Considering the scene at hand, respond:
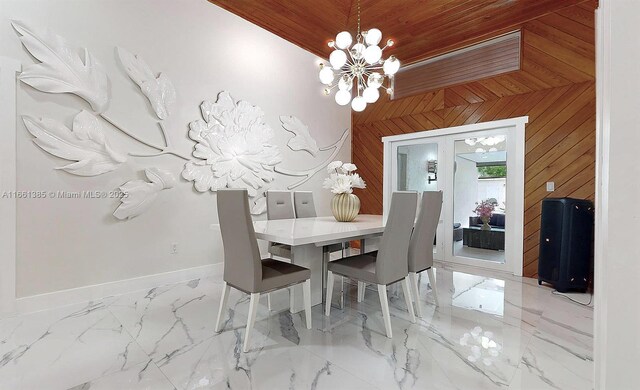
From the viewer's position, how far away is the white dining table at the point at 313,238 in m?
1.90

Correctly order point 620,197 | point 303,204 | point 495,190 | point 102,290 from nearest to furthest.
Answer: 1. point 620,197
2. point 102,290
3. point 303,204
4. point 495,190

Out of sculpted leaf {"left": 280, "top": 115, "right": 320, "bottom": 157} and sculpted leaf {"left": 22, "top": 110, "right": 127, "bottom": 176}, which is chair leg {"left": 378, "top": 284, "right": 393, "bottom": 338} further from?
sculpted leaf {"left": 280, "top": 115, "right": 320, "bottom": 157}

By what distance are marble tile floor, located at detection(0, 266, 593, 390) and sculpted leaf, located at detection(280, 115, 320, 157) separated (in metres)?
2.58

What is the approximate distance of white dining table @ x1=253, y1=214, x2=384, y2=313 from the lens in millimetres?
1902

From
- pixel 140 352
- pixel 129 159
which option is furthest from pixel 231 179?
pixel 140 352

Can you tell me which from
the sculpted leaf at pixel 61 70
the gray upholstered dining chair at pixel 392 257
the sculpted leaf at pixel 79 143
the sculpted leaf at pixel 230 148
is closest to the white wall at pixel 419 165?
the sculpted leaf at pixel 230 148

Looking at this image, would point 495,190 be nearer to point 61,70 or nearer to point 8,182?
point 61,70

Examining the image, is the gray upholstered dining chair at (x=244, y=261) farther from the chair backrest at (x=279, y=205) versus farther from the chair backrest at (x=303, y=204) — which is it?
the chair backrest at (x=303, y=204)

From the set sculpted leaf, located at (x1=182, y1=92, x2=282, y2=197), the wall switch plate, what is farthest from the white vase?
the wall switch plate

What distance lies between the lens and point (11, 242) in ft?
7.57

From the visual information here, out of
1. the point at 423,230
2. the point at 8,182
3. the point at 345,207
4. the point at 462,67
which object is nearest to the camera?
the point at 8,182

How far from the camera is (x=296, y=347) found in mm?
1893

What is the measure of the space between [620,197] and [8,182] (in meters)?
3.49

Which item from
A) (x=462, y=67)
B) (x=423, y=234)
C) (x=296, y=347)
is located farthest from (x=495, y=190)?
(x=296, y=347)
